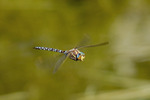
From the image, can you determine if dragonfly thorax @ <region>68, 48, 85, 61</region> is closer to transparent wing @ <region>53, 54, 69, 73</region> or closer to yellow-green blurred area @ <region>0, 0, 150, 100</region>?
transparent wing @ <region>53, 54, 69, 73</region>

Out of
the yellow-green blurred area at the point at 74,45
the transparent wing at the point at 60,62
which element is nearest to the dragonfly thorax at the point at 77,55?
the transparent wing at the point at 60,62

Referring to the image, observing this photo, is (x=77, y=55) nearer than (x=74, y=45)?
Yes

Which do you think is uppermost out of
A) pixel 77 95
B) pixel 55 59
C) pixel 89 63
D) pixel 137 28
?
pixel 137 28

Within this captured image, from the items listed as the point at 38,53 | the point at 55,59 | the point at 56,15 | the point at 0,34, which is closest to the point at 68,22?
the point at 56,15

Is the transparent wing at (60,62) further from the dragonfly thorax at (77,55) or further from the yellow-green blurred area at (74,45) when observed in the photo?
the yellow-green blurred area at (74,45)

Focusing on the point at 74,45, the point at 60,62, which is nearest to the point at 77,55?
the point at 60,62

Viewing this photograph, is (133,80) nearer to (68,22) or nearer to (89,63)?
(89,63)

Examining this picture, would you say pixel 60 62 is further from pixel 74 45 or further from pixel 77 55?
pixel 74 45

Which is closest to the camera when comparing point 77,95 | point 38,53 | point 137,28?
point 77,95
